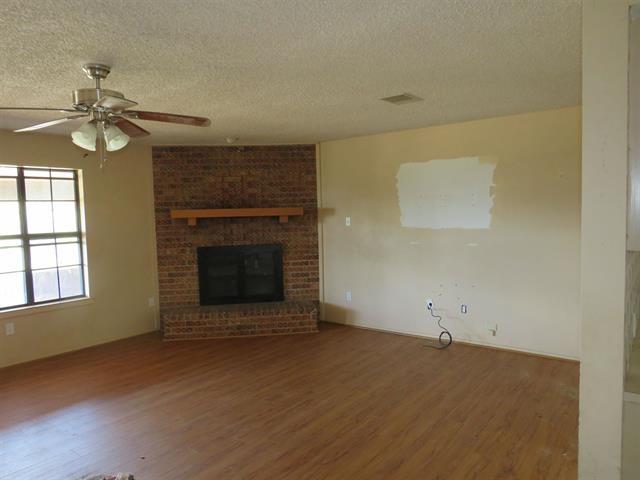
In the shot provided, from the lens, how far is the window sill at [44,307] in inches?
173

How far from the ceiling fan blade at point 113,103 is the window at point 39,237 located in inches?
111

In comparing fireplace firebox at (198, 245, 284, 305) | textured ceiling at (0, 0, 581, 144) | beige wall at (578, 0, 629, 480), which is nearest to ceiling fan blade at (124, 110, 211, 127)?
textured ceiling at (0, 0, 581, 144)

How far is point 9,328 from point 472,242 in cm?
480

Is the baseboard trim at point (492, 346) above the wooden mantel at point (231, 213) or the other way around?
the other way around

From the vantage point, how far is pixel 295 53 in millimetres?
2439

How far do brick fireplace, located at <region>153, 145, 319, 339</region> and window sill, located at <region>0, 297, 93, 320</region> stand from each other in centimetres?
98

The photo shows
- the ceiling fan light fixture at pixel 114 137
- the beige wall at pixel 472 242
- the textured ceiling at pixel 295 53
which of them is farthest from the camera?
the beige wall at pixel 472 242

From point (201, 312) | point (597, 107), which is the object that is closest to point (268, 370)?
point (201, 312)

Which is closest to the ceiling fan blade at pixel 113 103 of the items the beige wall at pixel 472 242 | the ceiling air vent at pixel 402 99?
the ceiling air vent at pixel 402 99

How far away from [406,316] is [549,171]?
219cm

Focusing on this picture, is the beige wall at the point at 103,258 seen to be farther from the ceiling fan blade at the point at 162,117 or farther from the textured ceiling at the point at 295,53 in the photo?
the ceiling fan blade at the point at 162,117

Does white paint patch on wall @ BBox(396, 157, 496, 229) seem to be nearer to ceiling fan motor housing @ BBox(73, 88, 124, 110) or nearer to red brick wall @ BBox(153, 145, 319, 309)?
red brick wall @ BBox(153, 145, 319, 309)

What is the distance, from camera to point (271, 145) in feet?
18.7

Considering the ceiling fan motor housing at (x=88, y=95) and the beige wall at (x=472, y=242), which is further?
the beige wall at (x=472, y=242)
